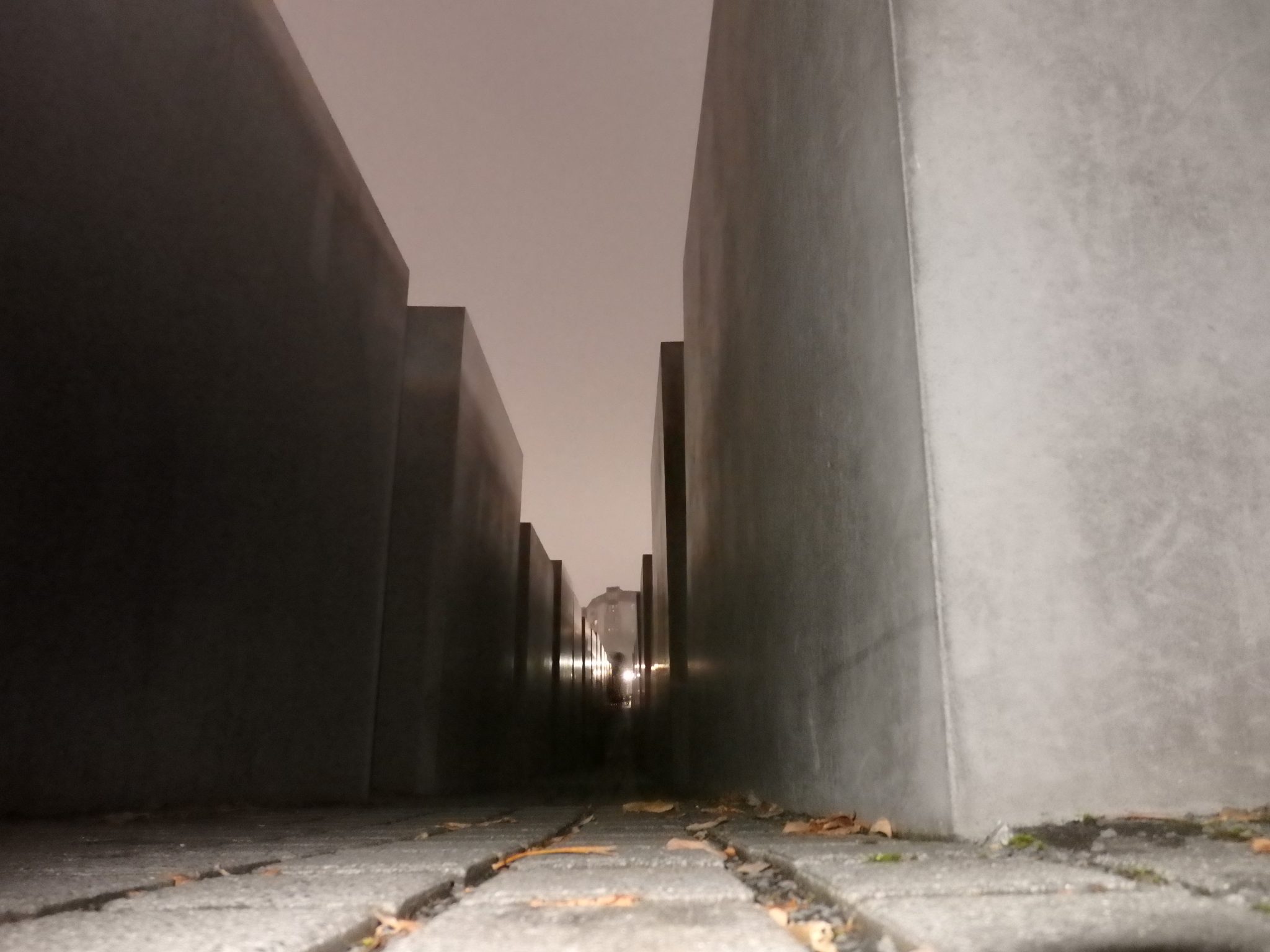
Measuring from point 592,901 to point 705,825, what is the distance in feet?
6.71

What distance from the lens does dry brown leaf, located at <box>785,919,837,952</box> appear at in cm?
98

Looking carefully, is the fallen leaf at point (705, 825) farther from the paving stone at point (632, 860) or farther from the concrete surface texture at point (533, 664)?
the concrete surface texture at point (533, 664)

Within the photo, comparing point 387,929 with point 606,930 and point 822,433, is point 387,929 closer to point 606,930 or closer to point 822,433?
point 606,930

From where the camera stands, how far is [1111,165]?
2137mm

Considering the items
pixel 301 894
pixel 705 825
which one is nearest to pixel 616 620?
pixel 705 825

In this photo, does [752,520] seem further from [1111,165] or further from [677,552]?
[677,552]

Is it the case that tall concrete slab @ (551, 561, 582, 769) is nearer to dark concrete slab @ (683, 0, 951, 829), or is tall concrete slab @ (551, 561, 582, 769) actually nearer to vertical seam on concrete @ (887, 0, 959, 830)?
dark concrete slab @ (683, 0, 951, 829)

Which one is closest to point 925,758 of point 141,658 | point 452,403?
point 141,658

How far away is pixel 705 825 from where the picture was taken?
3.15 metres

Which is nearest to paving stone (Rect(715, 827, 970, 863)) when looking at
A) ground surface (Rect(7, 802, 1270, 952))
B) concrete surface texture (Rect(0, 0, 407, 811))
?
ground surface (Rect(7, 802, 1270, 952))

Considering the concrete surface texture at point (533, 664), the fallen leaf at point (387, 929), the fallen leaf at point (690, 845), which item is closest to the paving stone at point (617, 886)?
the fallen leaf at point (387, 929)

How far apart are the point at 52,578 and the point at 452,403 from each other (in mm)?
5223

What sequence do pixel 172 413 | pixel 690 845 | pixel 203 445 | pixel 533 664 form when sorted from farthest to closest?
pixel 533 664 → pixel 203 445 → pixel 172 413 → pixel 690 845

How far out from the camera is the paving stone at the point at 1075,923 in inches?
34.4
